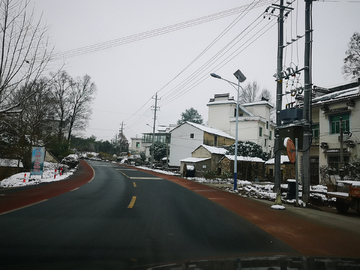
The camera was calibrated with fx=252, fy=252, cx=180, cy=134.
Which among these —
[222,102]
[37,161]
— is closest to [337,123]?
[37,161]

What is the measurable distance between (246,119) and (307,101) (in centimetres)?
3576

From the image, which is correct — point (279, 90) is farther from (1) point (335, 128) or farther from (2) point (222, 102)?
(2) point (222, 102)

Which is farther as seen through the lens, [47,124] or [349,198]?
[47,124]

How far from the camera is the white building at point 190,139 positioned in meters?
46.0

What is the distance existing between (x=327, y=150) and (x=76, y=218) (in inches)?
881

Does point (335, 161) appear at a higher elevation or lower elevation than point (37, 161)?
higher

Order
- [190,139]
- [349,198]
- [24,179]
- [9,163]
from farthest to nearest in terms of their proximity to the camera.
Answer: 1. [190,139]
2. [9,163]
3. [24,179]
4. [349,198]

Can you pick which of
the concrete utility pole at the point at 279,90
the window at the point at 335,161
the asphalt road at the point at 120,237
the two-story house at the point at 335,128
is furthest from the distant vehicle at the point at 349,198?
the window at the point at 335,161

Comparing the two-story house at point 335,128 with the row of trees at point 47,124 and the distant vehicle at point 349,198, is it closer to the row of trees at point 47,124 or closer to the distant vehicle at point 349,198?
the distant vehicle at point 349,198

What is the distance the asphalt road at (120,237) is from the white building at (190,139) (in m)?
37.3

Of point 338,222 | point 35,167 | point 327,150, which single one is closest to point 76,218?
point 338,222

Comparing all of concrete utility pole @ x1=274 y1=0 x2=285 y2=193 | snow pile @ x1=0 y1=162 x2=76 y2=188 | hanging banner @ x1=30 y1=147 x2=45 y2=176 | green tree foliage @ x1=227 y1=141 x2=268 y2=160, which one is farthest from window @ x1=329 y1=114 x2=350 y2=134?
hanging banner @ x1=30 y1=147 x2=45 y2=176

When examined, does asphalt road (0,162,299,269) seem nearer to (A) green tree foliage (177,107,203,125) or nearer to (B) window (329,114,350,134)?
(B) window (329,114,350,134)

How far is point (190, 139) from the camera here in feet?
156
